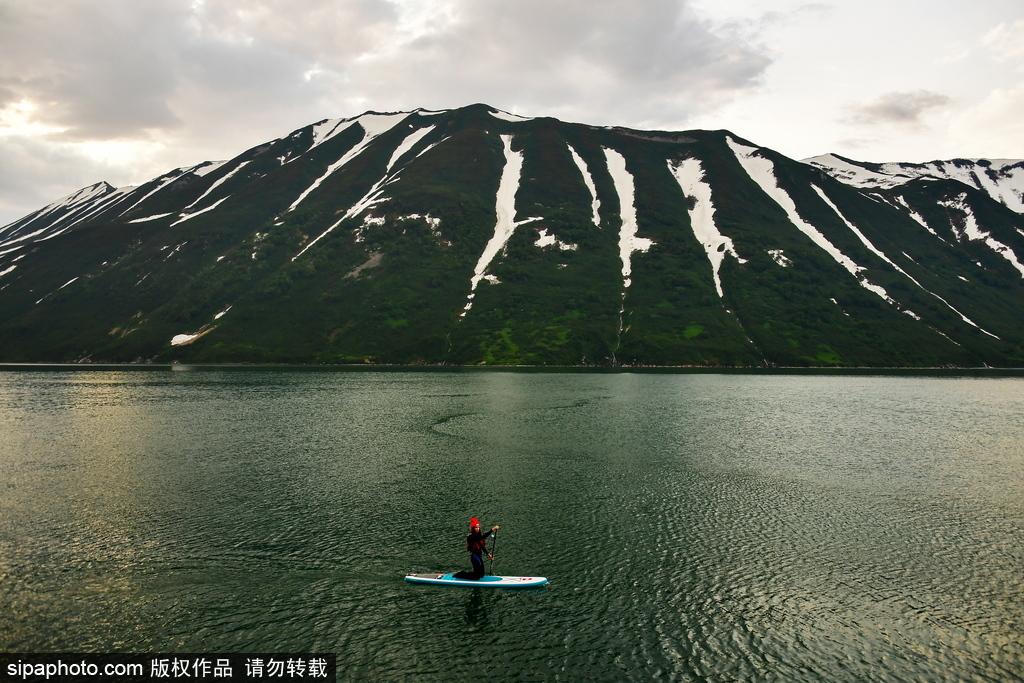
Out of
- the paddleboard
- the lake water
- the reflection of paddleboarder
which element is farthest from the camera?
the reflection of paddleboarder

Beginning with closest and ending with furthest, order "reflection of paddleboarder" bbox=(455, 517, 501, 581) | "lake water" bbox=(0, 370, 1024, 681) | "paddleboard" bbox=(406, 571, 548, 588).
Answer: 1. "lake water" bbox=(0, 370, 1024, 681)
2. "paddleboard" bbox=(406, 571, 548, 588)
3. "reflection of paddleboarder" bbox=(455, 517, 501, 581)

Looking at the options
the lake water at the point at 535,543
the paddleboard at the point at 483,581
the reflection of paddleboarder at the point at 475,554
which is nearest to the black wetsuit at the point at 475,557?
the reflection of paddleboarder at the point at 475,554

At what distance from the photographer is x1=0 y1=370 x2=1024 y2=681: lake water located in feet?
107

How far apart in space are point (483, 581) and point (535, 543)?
9478mm

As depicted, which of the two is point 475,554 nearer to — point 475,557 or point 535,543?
point 475,557

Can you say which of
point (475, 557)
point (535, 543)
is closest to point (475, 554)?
point (475, 557)

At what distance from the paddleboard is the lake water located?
585mm

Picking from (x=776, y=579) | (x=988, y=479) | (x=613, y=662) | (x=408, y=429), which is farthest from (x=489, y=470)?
(x=988, y=479)

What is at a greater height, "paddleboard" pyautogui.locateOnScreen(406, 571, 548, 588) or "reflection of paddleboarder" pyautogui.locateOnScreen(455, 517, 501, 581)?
"reflection of paddleboarder" pyautogui.locateOnScreen(455, 517, 501, 581)

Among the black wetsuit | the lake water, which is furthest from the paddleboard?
the lake water

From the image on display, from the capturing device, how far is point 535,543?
1896 inches

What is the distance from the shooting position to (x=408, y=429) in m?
98.8

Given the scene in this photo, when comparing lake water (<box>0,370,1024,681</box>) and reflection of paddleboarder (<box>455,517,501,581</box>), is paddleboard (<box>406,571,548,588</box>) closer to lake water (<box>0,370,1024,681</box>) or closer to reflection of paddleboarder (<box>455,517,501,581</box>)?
reflection of paddleboarder (<box>455,517,501,581</box>)

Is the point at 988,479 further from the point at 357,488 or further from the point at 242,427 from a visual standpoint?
the point at 242,427
